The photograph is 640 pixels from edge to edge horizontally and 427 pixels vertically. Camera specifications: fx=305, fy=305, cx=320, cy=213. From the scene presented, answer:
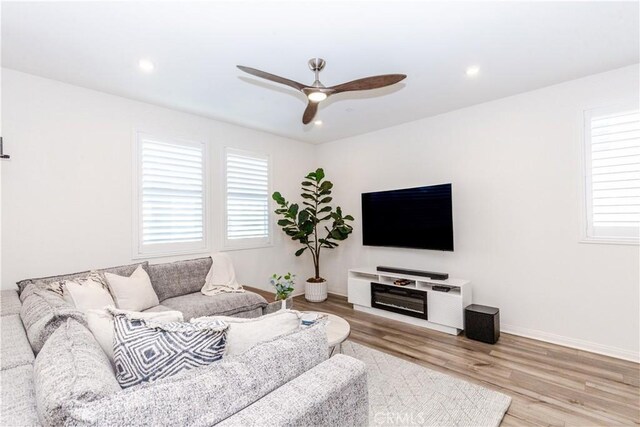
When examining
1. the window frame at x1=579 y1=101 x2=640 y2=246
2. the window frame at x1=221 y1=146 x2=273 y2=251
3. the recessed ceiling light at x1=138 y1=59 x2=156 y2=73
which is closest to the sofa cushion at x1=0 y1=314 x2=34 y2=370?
the recessed ceiling light at x1=138 y1=59 x2=156 y2=73

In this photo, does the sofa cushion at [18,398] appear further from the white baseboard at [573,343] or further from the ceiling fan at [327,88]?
the white baseboard at [573,343]

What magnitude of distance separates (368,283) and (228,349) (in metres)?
3.14

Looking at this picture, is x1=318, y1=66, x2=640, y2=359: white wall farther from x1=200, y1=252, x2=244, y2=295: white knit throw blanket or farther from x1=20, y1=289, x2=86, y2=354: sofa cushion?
x1=20, y1=289, x2=86, y2=354: sofa cushion

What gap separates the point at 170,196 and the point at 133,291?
1.28 metres

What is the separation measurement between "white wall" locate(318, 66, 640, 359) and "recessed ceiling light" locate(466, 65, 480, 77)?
0.86 metres

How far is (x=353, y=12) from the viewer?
200cm

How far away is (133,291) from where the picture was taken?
2811 mm

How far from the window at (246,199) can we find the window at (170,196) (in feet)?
1.26

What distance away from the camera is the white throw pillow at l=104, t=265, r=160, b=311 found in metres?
2.72

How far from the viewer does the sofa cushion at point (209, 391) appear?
749mm

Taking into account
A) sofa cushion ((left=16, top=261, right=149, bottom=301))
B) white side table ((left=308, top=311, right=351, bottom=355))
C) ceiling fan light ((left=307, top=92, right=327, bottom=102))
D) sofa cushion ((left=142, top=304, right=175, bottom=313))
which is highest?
ceiling fan light ((left=307, top=92, right=327, bottom=102))

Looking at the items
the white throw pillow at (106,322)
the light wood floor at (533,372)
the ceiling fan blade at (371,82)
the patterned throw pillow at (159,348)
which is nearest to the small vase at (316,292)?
the light wood floor at (533,372)

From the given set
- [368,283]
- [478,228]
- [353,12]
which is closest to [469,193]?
[478,228]

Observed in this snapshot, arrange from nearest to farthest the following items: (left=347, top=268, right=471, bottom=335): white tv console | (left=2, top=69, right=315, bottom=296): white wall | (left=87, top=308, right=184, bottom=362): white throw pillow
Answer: (left=87, top=308, right=184, bottom=362): white throw pillow
(left=2, top=69, right=315, bottom=296): white wall
(left=347, top=268, right=471, bottom=335): white tv console
